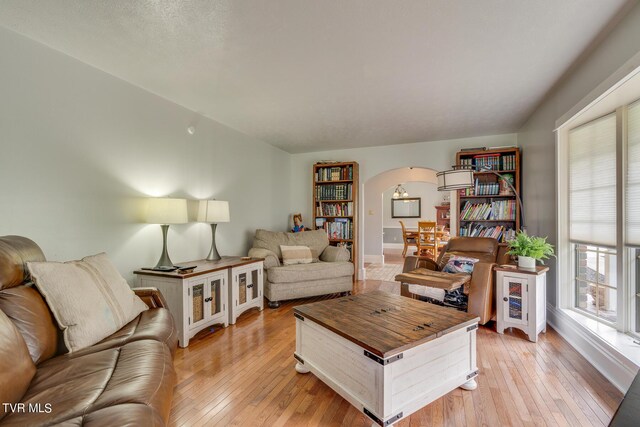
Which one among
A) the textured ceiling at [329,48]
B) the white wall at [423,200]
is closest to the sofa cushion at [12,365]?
the textured ceiling at [329,48]

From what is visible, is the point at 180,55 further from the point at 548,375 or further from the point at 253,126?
the point at 548,375

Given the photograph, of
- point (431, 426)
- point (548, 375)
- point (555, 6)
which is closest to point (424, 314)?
point (431, 426)

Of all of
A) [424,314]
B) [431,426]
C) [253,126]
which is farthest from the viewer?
[253,126]

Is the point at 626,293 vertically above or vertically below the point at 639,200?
below

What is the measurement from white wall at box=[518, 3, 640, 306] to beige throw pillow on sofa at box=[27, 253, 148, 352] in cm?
341

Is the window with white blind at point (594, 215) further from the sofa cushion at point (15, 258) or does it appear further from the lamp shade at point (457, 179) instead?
the sofa cushion at point (15, 258)

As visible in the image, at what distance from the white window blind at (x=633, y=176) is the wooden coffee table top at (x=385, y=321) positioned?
52.0 inches

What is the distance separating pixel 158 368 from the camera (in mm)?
1317

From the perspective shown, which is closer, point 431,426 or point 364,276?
point 431,426

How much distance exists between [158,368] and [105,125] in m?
2.17

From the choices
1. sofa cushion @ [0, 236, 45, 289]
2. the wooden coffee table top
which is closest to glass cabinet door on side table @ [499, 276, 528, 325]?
the wooden coffee table top

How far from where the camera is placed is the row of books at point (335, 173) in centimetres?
499

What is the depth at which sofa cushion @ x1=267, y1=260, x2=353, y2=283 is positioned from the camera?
11.9 ft

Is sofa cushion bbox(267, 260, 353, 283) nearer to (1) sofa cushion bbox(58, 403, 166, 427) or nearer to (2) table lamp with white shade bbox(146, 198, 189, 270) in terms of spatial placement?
(2) table lamp with white shade bbox(146, 198, 189, 270)
